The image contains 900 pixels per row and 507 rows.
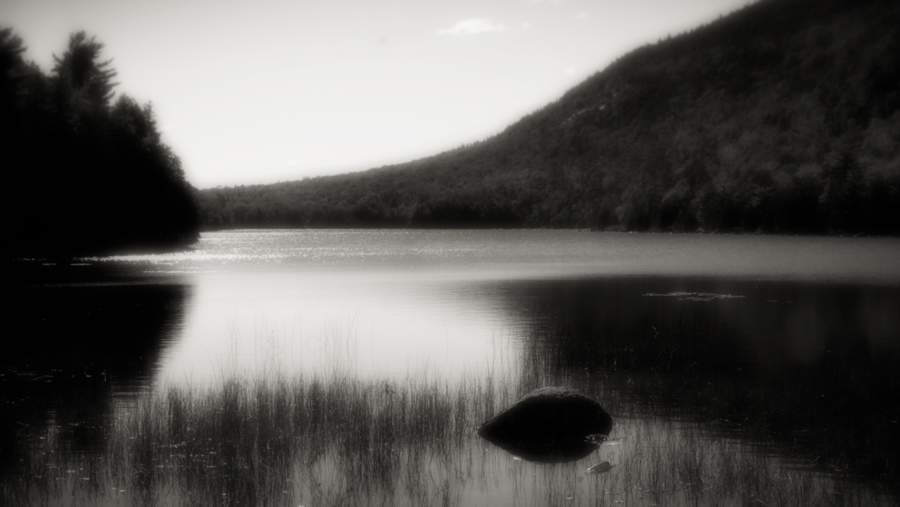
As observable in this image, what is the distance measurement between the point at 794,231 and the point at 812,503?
131997mm

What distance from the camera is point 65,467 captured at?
12.0m

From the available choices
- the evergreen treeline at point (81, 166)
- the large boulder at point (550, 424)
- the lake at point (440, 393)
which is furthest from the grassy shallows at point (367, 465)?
the evergreen treeline at point (81, 166)

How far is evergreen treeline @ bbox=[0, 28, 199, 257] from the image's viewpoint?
5981 cm

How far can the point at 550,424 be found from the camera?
46.1 feet

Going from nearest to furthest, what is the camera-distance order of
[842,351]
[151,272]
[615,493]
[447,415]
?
1. [615,493]
2. [447,415]
3. [842,351]
4. [151,272]

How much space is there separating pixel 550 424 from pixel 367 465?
3.21 metres

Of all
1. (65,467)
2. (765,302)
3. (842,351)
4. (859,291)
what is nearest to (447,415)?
(65,467)

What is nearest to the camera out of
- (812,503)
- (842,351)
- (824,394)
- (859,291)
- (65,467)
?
(812,503)

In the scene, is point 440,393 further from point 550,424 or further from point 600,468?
point 600,468

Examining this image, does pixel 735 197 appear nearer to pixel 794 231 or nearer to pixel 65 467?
pixel 794 231

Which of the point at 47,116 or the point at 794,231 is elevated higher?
the point at 47,116

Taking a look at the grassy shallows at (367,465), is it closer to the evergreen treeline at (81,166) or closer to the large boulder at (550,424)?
the large boulder at (550,424)

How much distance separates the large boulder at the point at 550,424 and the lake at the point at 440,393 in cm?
36

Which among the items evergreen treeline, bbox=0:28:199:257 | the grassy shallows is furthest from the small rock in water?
evergreen treeline, bbox=0:28:199:257
